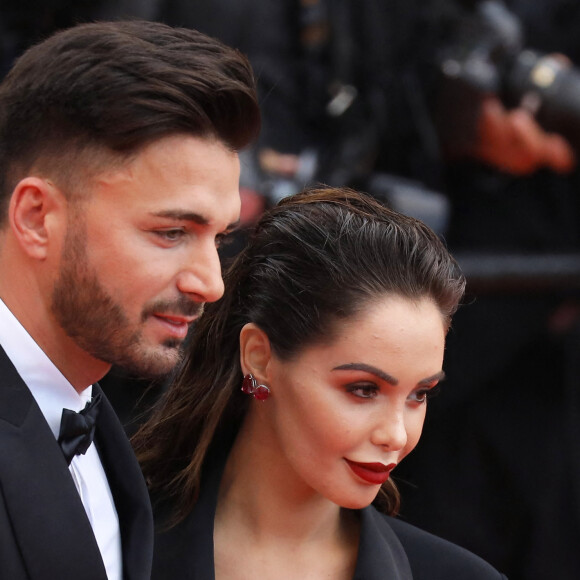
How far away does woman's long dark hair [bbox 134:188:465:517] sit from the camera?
1758mm

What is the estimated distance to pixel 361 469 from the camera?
170cm

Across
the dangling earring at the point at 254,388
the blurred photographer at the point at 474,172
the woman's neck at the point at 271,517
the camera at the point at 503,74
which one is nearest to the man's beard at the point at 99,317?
the dangling earring at the point at 254,388

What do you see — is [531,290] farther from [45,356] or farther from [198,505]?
[45,356]

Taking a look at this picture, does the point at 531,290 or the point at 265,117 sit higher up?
the point at 265,117

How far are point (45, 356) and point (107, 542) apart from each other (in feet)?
0.99

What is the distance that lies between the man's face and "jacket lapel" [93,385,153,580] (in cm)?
19

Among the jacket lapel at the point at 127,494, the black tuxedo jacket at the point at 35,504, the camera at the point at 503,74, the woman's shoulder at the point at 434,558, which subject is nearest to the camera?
the black tuxedo jacket at the point at 35,504

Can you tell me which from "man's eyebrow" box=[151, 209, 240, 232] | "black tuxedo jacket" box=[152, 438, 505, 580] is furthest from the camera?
"man's eyebrow" box=[151, 209, 240, 232]

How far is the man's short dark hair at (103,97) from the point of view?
5.00ft

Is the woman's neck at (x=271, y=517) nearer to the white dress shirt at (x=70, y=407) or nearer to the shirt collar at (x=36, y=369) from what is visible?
the white dress shirt at (x=70, y=407)

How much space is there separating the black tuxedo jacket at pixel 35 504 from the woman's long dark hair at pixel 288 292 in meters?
0.42

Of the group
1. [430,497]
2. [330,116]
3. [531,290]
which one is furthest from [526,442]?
[330,116]

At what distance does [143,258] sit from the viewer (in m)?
1.53

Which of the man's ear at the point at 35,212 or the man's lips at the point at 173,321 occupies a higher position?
the man's ear at the point at 35,212
